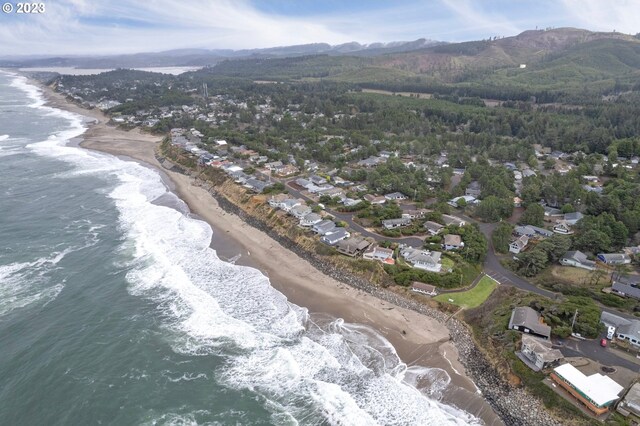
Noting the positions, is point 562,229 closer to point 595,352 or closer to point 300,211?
point 595,352

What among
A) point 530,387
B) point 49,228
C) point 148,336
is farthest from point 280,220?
point 530,387

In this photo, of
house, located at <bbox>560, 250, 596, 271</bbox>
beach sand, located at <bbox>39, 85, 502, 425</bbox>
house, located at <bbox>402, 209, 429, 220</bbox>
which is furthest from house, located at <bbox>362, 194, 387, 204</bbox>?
house, located at <bbox>560, 250, 596, 271</bbox>

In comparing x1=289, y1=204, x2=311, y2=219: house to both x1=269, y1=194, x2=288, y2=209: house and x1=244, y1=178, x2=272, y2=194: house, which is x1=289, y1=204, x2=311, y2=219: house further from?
x1=244, y1=178, x2=272, y2=194: house

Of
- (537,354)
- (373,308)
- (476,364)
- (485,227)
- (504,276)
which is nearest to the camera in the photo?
(537,354)

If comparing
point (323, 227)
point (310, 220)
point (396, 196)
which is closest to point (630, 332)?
point (323, 227)

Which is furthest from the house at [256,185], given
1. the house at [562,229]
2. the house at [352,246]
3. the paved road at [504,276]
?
the house at [562,229]

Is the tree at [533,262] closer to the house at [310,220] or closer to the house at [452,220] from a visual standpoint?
the house at [452,220]

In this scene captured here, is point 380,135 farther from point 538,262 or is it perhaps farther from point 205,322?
point 205,322
